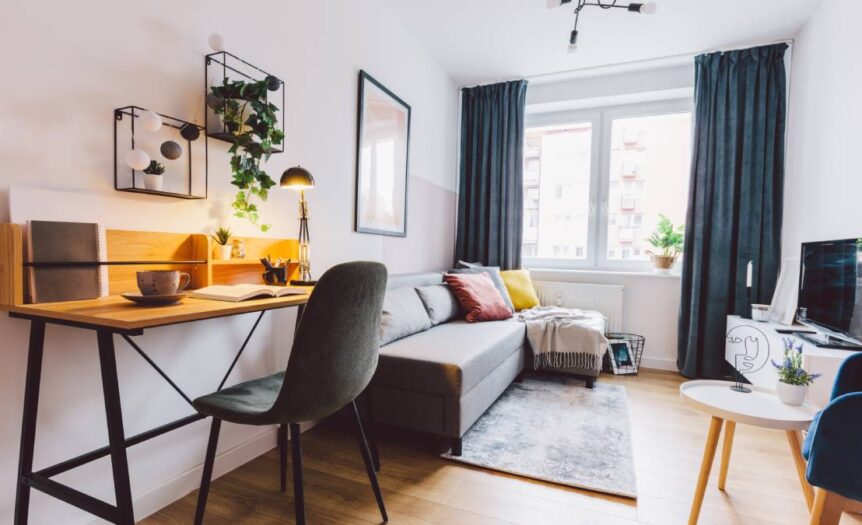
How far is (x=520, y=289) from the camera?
376cm

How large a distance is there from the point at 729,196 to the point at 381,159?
267 cm

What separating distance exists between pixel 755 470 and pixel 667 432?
0.44m

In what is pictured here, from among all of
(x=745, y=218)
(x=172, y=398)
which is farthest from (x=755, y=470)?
(x=172, y=398)

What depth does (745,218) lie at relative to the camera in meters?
3.28

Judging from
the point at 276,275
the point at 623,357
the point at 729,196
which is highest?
the point at 729,196

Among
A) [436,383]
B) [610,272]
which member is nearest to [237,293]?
[436,383]

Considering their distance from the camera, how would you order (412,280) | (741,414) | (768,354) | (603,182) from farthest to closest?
(603,182)
(412,280)
(768,354)
(741,414)

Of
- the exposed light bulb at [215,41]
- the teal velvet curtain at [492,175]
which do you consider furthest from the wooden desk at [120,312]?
the teal velvet curtain at [492,175]

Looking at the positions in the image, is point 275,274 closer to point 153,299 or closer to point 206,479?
point 153,299

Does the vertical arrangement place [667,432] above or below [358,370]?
below

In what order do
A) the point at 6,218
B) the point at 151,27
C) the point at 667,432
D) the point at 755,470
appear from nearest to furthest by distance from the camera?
the point at 6,218
the point at 151,27
the point at 755,470
the point at 667,432

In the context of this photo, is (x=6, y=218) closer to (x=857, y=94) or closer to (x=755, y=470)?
(x=755, y=470)

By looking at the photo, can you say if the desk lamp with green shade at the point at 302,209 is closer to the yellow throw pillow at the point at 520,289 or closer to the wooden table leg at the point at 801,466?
the wooden table leg at the point at 801,466

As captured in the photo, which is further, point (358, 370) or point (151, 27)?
point (151, 27)
